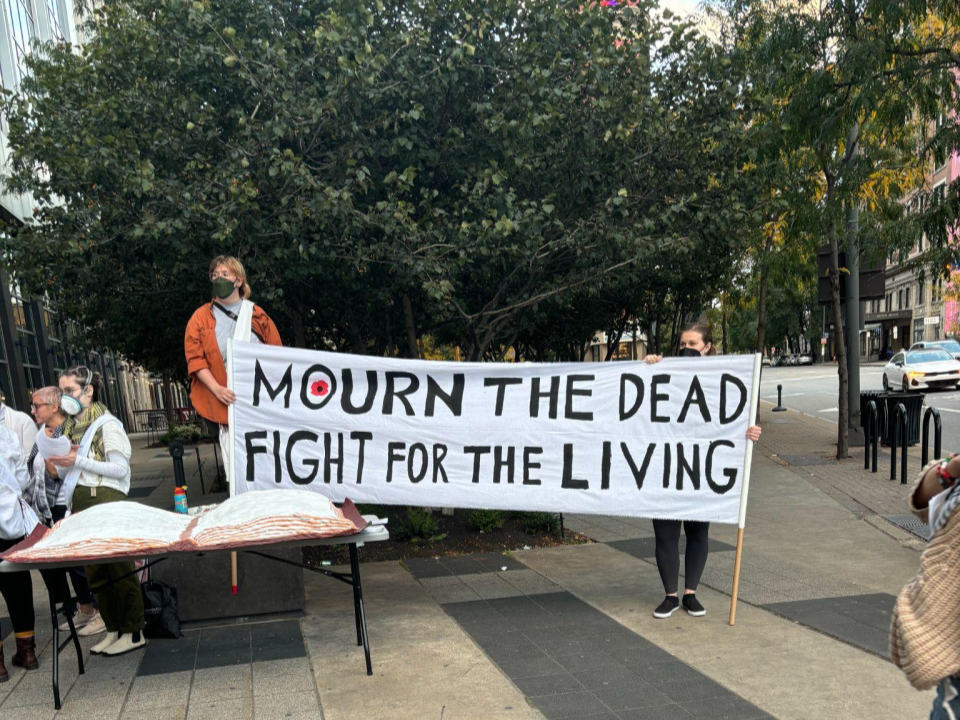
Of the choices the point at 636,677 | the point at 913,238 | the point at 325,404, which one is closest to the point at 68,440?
the point at 325,404

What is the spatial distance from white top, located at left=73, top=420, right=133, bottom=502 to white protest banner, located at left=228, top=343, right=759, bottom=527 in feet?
2.47

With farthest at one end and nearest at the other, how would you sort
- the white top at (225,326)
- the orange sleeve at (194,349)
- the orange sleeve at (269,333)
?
the orange sleeve at (269,333)
the white top at (225,326)
the orange sleeve at (194,349)

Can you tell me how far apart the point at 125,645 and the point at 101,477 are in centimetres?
107

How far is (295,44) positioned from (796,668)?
6.56 meters

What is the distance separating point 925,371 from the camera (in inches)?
1026

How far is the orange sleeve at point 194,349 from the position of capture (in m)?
5.88

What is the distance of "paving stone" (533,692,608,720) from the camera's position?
4.18 meters

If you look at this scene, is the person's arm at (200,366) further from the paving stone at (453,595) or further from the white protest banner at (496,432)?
the paving stone at (453,595)

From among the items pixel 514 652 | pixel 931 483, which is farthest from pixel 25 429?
pixel 931 483

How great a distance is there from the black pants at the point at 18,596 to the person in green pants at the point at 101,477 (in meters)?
0.35

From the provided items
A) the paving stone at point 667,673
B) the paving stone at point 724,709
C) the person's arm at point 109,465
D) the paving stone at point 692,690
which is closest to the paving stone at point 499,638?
the paving stone at point 667,673

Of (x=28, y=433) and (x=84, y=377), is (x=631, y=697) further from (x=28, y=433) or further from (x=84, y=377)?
(x=28, y=433)

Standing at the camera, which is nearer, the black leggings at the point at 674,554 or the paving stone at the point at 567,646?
the paving stone at the point at 567,646

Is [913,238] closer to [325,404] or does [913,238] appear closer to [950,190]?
[950,190]
